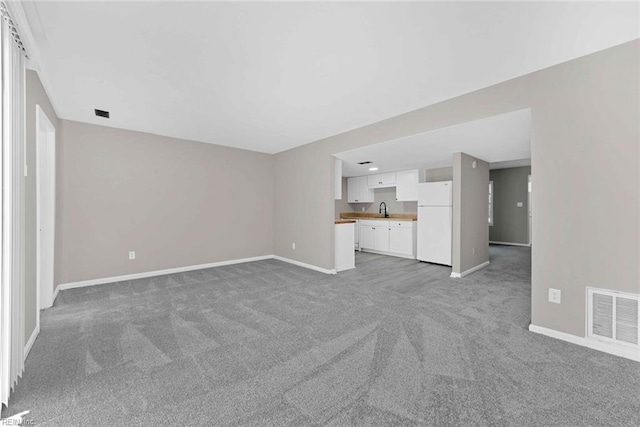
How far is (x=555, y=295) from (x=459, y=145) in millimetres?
2352

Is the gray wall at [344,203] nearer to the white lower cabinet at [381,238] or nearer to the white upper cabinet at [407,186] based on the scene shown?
the white lower cabinet at [381,238]

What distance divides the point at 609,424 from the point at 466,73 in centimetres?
269

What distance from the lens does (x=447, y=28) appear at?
73.6 inches

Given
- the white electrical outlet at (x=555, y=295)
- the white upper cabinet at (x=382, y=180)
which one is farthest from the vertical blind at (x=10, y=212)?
the white upper cabinet at (x=382, y=180)

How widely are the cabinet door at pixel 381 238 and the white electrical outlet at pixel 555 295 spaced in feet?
13.3

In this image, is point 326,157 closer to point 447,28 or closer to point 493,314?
point 447,28

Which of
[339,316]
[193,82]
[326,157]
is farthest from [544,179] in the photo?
[193,82]

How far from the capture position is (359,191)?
300 inches

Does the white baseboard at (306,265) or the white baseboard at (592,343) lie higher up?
the white baseboard at (306,265)

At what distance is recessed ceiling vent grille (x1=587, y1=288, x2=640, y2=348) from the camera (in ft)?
6.64

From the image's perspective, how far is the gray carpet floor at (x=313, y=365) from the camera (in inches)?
58.1

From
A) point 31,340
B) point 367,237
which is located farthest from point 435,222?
point 31,340

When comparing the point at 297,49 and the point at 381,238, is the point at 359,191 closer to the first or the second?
the point at 381,238

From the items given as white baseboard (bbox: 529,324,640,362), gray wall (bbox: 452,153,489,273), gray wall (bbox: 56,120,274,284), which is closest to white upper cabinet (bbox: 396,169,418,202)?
gray wall (bbox: 452,153,489,273)
